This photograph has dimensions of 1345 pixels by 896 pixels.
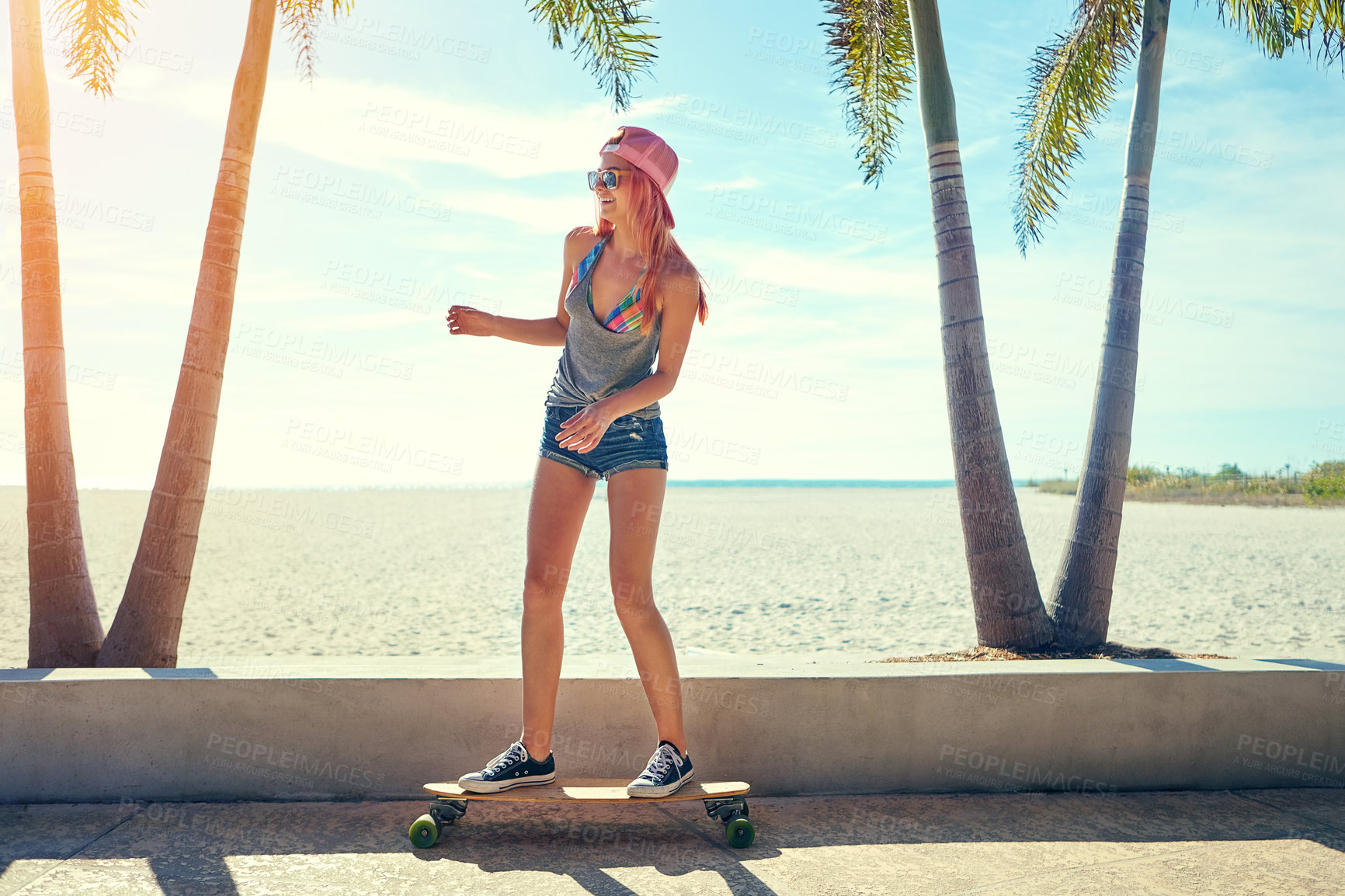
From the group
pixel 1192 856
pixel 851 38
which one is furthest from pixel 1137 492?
pixel 1192 856

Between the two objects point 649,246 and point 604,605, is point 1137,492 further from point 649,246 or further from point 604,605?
point 649,246

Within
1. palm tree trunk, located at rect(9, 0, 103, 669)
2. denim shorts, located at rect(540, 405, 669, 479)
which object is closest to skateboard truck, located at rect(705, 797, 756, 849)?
denim shorts, located at rect(540, 405, 669, 479)

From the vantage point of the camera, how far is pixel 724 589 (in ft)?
62.3

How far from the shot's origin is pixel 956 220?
18.6 feet

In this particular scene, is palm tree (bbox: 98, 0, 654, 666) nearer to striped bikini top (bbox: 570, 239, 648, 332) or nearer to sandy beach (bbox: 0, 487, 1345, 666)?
striped bikini top (bbox: 570, 239, 648, 332)

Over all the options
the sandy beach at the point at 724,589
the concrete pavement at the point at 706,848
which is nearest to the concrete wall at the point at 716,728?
the concrete pavement at the point at 706,848

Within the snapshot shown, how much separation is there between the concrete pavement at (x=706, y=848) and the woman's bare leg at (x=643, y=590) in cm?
46

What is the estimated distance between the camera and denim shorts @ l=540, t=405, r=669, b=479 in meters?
3.31

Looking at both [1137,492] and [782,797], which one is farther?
[1137,492]

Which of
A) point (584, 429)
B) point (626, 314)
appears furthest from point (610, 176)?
point (584, 429)

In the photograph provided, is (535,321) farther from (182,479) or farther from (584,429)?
(182,479)

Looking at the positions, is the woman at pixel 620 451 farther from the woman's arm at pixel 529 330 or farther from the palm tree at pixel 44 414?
the palm tree at pixel 44 414

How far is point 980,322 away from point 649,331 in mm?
2980

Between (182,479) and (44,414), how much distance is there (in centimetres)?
93
